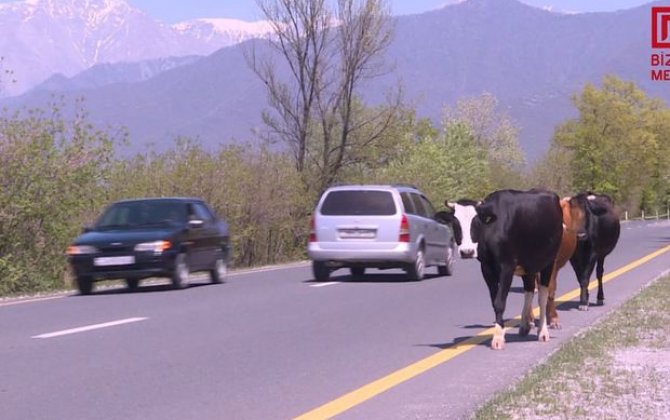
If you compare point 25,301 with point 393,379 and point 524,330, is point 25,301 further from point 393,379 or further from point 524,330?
point 393,379

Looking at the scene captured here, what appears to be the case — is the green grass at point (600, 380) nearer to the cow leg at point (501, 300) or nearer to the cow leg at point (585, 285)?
the cow leg at point (501, 300)

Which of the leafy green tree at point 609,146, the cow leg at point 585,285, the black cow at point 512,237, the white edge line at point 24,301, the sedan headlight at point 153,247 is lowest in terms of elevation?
the leafy green tree at point 609,146

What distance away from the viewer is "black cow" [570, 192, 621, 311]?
1730 cm

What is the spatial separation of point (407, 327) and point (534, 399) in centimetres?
565

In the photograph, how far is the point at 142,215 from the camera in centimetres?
2220

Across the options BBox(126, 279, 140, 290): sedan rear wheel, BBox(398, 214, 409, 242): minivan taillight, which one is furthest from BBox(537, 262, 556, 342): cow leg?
BBox(126, 279, 140, 290): sedan rear wheel

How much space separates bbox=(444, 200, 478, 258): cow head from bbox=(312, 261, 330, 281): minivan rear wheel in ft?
37.7

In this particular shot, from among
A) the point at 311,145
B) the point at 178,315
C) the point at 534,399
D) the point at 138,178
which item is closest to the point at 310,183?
the point at 311,145

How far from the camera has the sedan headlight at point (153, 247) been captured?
2059 centimetres

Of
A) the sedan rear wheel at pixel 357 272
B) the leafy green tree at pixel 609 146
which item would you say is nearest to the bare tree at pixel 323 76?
the sedan rear wheel at pixel 357 272

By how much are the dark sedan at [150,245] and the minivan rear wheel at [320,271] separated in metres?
1.65

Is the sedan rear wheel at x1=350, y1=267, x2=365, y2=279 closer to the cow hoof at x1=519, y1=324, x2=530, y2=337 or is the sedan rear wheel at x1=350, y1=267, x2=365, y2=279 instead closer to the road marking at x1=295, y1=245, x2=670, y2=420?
the road marking at x1=295, y1=245, x2=670, y2=420

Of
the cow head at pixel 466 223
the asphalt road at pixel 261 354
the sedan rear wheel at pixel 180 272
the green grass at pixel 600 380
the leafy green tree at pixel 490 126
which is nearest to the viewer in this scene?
the green grass at pixel 600 380

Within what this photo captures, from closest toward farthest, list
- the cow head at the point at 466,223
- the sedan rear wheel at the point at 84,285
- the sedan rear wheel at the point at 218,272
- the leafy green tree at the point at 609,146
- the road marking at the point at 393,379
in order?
the road marking at the point at 393,379
the cow head at the point at 466,223
the sedan rear wheel at the point at 84,285
the sedan rear wheel at the point at 218,272
the leafy green tree at the point at 609,146
